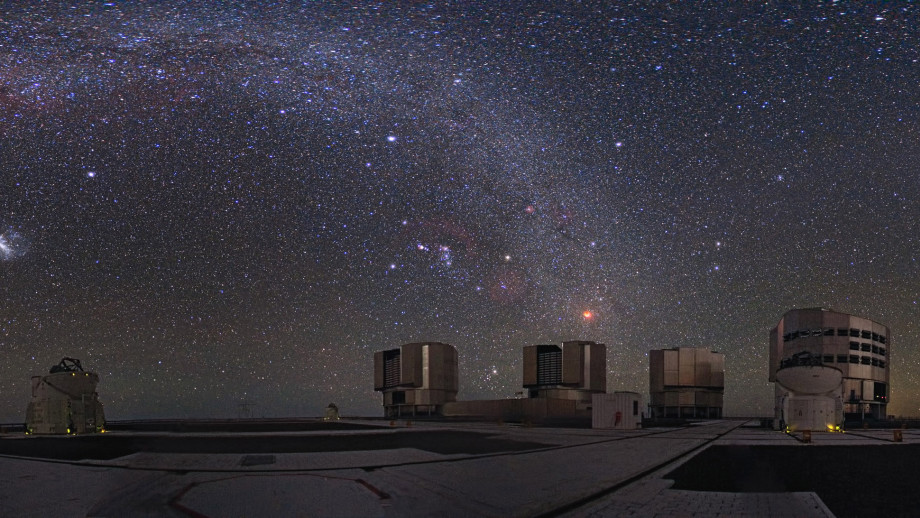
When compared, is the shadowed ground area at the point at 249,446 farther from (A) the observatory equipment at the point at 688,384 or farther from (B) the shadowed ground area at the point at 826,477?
(A) the observatory equipment at the point at 688,384

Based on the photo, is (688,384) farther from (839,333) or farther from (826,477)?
(826,477)

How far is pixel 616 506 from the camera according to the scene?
10.8m

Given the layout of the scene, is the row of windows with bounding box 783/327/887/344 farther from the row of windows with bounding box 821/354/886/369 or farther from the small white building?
the small white building

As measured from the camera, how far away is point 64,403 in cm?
4216

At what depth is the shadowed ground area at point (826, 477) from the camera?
1141cm

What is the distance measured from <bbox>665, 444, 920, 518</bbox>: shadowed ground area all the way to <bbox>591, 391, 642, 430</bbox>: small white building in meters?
22.9

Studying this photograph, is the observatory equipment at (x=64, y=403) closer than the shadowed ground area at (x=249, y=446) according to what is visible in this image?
No

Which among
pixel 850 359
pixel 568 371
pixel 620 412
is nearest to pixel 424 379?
pixel 568 371

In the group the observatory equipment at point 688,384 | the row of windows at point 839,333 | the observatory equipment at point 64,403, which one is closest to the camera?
the observatory equipment at point 64,403

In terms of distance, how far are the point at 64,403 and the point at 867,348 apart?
94975 mm

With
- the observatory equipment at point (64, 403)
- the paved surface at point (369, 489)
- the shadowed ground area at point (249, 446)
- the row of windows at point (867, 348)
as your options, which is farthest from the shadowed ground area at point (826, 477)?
the row of windows at point (867, 348)

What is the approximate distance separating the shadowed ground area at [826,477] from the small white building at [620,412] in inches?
902

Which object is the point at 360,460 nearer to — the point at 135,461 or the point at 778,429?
the point at 135,461

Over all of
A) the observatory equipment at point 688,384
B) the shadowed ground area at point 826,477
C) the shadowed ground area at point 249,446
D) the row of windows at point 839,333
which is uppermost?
the row of windows at point 839,333
